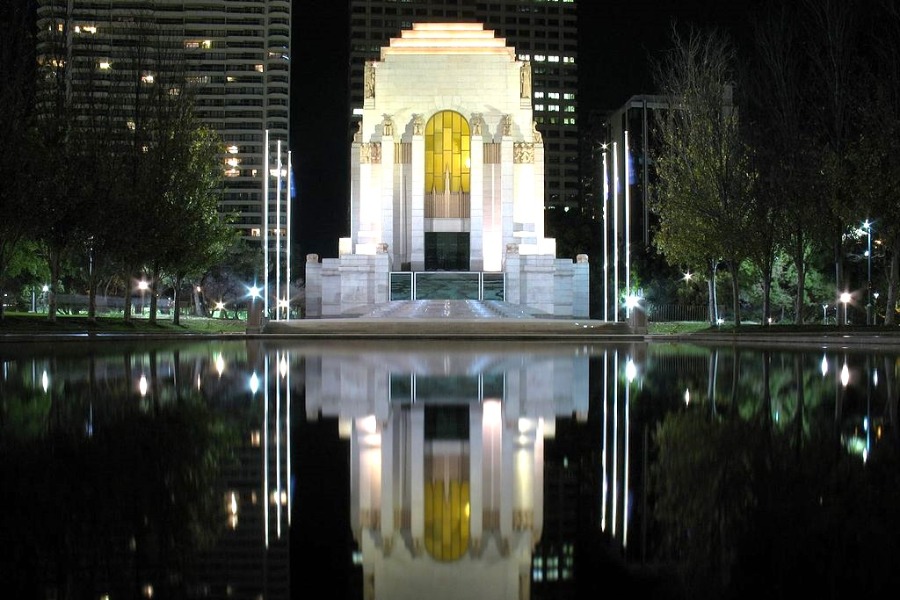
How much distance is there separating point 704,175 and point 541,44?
120980 mm

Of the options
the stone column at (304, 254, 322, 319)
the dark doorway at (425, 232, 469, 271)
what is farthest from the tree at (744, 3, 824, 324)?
the stone column at (304, 254, 322, 319)

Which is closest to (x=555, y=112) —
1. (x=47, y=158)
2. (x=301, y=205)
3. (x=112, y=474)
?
(x=301, y=205)

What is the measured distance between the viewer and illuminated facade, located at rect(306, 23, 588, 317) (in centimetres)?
6706

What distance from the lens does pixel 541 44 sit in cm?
15788

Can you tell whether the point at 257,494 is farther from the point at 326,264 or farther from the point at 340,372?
the point at 326,264

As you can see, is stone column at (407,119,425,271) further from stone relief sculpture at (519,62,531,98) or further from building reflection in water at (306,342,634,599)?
building reflection in water at (306,342,634,599)

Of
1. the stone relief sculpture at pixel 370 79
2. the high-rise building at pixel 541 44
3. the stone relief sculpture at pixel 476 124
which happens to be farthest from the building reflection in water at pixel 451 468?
the high-rise building at pixel 541 44

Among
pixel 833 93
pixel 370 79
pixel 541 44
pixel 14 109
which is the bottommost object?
pixel 14 109

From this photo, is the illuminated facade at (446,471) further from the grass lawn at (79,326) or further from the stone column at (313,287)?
the stone column at (313,287)

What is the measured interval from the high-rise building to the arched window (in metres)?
85.9

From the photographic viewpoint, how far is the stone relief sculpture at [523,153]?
6812cm

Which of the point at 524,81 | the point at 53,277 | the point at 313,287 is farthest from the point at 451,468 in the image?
the point at 524,81

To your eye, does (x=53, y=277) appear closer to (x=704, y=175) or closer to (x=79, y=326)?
(x=79, y=326)

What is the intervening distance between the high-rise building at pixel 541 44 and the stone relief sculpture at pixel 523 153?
3393 inches
